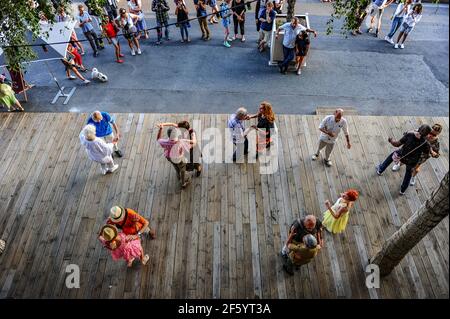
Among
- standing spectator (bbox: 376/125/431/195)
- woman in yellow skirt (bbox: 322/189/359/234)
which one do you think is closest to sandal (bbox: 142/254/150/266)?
woman in yellow skirt (bbox: 322/189/359/234)

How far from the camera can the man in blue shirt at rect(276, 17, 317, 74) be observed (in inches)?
343

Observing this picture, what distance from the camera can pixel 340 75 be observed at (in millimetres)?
9438

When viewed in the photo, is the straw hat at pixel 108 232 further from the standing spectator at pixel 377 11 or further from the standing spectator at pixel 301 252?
the standing spectator at pixel 377 11

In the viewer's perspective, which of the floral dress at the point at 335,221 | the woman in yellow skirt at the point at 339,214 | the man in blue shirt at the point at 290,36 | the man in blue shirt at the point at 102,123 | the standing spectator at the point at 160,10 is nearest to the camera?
the woman in yellow skirt at the point at 339,214

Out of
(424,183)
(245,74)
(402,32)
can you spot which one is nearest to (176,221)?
(424,183)

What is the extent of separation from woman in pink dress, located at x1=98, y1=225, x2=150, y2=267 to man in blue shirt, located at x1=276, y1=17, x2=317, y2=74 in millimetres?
6413

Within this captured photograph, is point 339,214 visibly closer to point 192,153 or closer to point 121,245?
point 192,153

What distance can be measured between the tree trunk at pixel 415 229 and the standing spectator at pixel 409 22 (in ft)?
25.5

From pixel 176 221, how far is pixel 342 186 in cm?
304

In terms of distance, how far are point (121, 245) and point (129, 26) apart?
7327 mm

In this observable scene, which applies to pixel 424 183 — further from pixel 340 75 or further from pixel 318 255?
pixel 340 75

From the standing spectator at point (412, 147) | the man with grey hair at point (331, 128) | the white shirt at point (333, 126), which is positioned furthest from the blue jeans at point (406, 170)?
the white shirt at point (333, 126)

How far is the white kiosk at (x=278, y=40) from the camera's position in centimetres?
934

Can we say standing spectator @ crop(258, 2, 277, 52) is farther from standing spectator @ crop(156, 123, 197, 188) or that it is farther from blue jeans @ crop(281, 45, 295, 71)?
standing spectator @ crop(156, 123, 197, 188)
